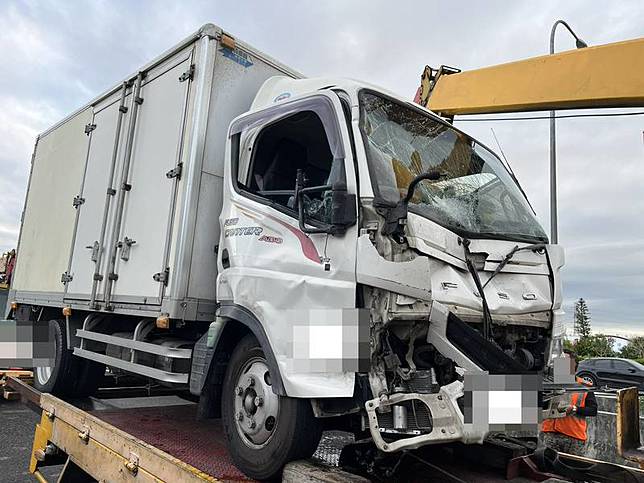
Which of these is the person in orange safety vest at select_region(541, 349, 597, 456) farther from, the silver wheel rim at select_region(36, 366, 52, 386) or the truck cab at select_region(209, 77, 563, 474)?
the silver wheel rim at select_region(36, 366, 52, 386)

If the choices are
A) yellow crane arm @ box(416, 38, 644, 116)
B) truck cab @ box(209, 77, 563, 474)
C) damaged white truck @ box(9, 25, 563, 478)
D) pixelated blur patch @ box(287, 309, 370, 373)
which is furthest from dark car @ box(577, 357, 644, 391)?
pixelated blur patch @ box(287, 309, 370, 373)

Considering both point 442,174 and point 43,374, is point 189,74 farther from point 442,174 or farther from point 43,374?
point 43,374

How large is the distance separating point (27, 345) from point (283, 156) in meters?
4.13

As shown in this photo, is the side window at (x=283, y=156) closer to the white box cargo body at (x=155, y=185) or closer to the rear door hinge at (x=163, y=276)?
the white box cargo body at (x=155, y=185)

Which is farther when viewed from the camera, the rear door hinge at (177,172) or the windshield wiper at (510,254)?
the rear door hinge at (177,172)

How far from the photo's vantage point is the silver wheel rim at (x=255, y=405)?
296 cm

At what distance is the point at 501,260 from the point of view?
3.04 m

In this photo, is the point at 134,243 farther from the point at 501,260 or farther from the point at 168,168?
the point at 501,260

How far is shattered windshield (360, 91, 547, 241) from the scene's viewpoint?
2.99 m

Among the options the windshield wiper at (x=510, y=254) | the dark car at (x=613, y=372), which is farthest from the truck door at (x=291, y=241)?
the dark car at (x=613, y=372)

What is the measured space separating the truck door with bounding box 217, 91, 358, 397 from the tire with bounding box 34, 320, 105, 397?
2.75m

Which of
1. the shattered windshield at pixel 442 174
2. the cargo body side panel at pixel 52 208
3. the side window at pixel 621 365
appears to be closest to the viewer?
the shattered windshield at pixel 442 174

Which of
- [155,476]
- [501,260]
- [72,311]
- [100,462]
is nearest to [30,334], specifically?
[72,311]

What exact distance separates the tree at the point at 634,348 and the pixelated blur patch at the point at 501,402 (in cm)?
2814
